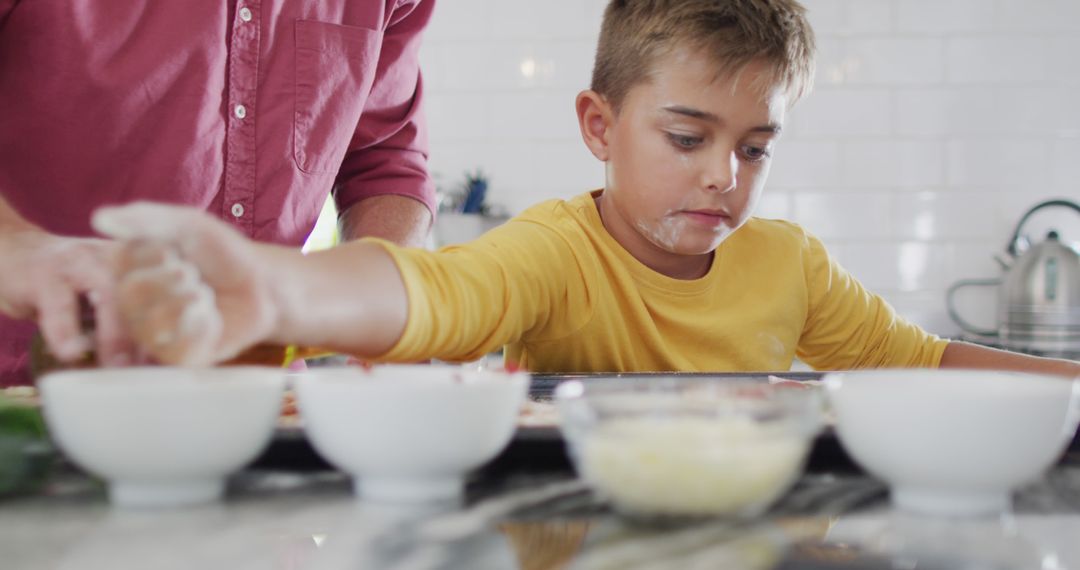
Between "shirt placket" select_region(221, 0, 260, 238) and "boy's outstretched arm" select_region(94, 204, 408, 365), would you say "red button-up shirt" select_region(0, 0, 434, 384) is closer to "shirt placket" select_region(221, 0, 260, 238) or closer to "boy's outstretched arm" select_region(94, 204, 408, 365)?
"shirt placket" select_region(221, 0, 260, 238)

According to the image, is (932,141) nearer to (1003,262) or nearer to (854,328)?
(1003,262)

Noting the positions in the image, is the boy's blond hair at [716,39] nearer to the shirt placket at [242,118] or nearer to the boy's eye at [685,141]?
the boy's eye at [685,141]

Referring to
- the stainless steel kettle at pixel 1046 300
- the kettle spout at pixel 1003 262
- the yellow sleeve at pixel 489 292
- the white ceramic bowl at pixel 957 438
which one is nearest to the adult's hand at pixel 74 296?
the yellow sleeve at pixel 489 292

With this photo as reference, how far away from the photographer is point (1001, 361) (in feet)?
4.32

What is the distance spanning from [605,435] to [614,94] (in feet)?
2.78

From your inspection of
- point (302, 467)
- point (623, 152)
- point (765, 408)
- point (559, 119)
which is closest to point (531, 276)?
point (623, 152)

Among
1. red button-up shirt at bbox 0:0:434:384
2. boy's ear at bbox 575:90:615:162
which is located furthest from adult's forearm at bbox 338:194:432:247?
boy's ear at bbox 575:90:615:162

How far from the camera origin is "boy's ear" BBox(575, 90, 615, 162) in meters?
1.37

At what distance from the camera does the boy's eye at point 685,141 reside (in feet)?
4.02

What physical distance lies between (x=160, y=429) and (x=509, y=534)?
0.22 m

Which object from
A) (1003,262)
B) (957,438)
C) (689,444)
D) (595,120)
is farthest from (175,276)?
(1003,262)

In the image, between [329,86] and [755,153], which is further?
[329,86]

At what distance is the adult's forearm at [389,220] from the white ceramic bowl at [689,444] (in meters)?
0.97

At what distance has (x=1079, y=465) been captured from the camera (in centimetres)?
72
